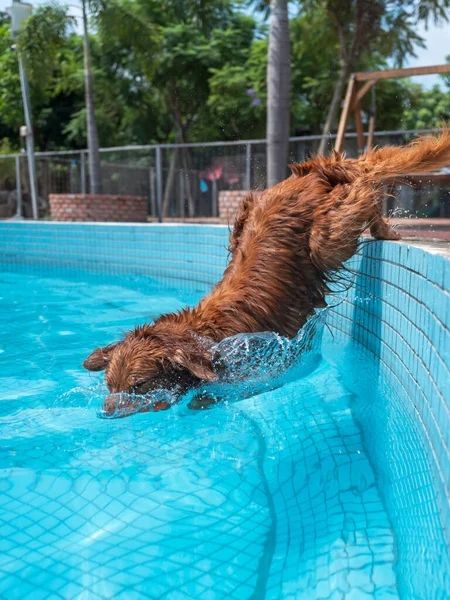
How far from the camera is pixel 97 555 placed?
7.68 ft

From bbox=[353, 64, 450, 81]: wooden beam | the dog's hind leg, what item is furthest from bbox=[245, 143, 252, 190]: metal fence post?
the dog's hind leg

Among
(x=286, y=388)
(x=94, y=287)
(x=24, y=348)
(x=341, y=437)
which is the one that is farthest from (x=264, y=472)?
(x=94, y=287)

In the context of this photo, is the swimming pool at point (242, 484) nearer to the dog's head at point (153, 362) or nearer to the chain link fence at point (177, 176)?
the dog's head at point (153, 362)

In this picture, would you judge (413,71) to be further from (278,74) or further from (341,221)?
(341,221)

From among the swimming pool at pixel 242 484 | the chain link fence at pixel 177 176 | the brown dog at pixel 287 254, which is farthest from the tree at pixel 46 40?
the brown dog at pixel 287 254

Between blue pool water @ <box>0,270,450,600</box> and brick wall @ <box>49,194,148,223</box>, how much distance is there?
857cm

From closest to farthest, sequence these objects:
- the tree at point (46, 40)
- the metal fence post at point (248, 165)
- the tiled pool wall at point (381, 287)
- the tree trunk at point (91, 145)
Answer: the tiled pool wall at point (381, 287) < the metal fence post at point (248, 165) < the tree at point (46, 40) < the tree trunk at point (91, 145)

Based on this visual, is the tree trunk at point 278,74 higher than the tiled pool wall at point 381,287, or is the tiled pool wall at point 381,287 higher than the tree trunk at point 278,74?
the tree trunk at point 278,74

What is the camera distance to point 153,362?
341 cm

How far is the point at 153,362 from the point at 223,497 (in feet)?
3.04

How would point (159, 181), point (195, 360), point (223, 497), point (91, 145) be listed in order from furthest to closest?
point (91, 145)
point (159, 181)
point (195, 360)
point (223, 497)

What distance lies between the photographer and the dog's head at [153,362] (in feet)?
11.1

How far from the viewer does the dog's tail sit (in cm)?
437

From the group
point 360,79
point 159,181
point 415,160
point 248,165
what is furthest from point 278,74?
point 159,181
